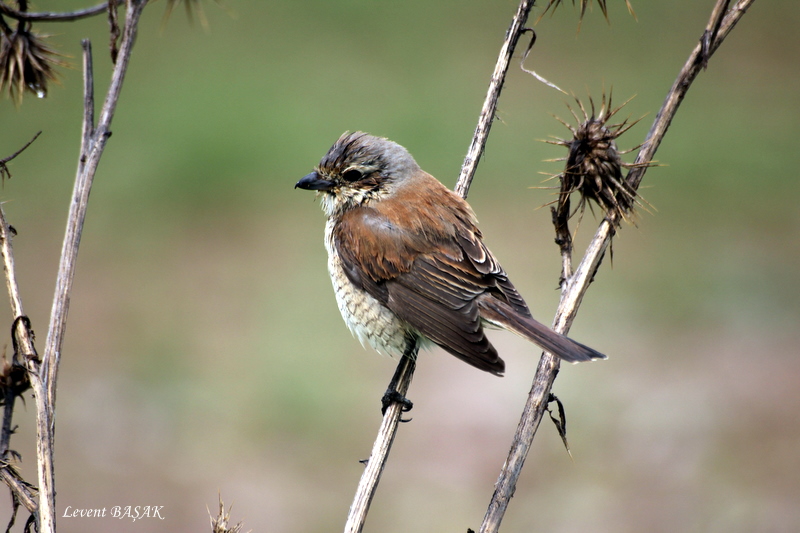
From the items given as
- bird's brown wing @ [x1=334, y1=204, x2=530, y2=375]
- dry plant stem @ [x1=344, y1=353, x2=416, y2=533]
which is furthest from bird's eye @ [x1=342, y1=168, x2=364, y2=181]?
dry plant stem @ [x1=344, y1=353, x2=416, y2=533]

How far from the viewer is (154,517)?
5191mm

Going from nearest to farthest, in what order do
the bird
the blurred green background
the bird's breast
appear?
the bird < the bird's breast < the blurred green background

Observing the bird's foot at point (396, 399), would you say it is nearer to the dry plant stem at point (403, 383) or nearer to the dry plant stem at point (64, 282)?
the dry plant stem at point (403, 383)

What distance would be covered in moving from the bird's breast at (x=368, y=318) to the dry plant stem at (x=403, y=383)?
0.27 meters

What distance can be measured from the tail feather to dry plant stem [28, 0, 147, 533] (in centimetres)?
149

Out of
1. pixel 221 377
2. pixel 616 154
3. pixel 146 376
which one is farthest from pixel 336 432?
pixel 616 154

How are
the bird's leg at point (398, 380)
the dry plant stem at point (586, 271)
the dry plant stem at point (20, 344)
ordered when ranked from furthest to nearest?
the bird's leg at point (398, 380) → the dry plant stem at point (586, 271) → the dry plant stem at point (20, 344)

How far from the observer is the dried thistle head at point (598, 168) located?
8.12 feet

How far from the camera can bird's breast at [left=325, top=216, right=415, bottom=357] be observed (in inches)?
136

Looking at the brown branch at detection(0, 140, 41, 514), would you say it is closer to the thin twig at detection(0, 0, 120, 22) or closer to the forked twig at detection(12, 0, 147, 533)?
the forked twig at detection(12, 0, 147, 533)

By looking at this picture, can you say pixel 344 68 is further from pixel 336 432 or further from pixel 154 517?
pixel 154 517

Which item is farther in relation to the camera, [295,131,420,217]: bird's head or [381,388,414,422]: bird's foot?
[295,131,420,217]: bird's head

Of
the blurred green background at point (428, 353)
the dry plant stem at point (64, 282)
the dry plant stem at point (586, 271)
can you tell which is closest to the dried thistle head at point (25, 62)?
the dry plant stem at point (64, 282)

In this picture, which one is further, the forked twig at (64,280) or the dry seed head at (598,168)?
the dry seed head at (598,168)
